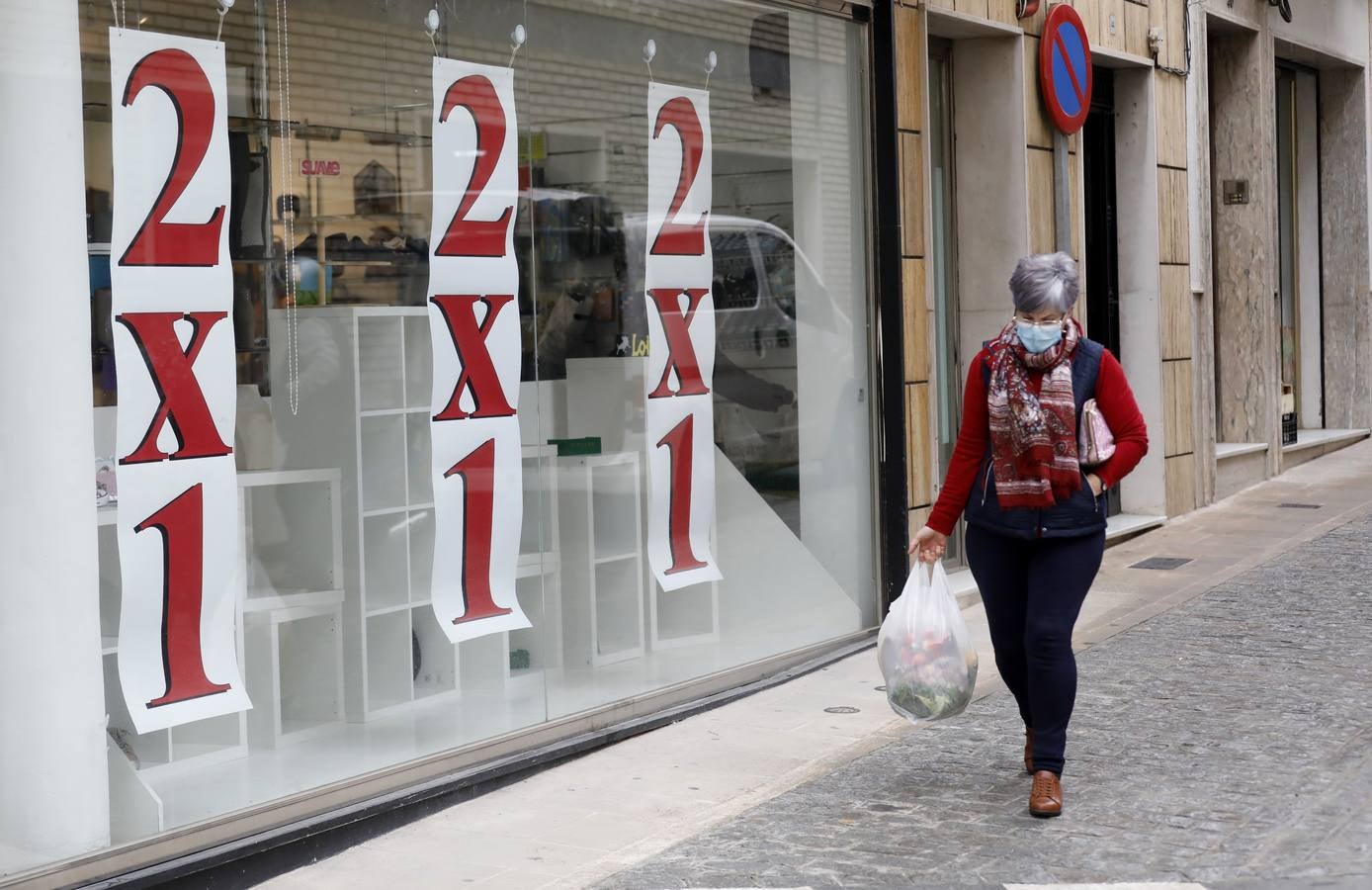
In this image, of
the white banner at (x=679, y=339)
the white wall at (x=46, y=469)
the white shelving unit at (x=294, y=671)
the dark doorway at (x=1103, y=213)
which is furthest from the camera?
the dark doorway at (x=1103, y=213)

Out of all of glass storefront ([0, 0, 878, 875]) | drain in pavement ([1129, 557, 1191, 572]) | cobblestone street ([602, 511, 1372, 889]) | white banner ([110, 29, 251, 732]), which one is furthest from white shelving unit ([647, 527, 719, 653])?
drain in pavement ([1129, 557, 1191, 572])

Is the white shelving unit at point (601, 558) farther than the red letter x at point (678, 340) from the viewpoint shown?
No

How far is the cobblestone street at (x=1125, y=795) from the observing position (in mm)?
4824

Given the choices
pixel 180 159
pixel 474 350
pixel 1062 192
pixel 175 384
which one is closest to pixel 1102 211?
pixel 1062 192

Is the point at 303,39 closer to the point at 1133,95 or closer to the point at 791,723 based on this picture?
the point at 791,723

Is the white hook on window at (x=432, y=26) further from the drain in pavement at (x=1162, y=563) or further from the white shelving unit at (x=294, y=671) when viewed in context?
the drain in pavement at (x=1162, y=563)

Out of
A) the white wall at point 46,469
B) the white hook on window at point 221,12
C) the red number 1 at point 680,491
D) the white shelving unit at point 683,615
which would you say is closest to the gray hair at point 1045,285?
the red number 1 at point 680,491

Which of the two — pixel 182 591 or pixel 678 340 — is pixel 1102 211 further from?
pixel 182 591

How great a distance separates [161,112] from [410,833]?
2.38 meters

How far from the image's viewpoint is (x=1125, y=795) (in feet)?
18.1

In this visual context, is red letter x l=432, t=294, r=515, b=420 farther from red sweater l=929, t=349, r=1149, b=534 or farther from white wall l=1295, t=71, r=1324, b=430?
white wall l=1295, t=71, r=1324, b=430

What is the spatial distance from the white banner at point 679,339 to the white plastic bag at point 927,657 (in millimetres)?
1815

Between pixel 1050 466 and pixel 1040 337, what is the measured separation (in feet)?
1.33

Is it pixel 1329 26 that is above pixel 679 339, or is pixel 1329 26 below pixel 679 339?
above
